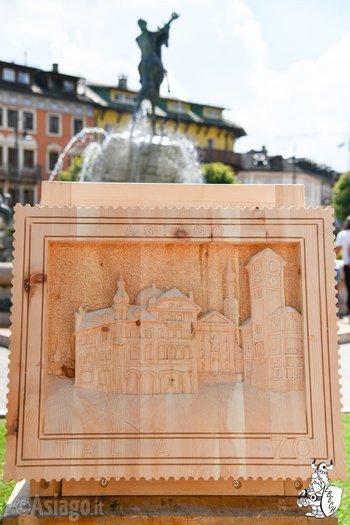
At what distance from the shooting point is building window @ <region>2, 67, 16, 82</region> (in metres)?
42.5

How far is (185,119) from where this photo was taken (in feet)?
167

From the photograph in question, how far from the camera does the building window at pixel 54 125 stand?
4522cm

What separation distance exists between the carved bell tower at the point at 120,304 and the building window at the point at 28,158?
144ft

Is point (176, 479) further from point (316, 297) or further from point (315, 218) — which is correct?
point (315, 218)

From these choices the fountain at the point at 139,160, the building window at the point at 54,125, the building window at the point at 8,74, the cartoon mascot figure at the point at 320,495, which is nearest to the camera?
the cartoon mascot figure at the point at 320,495

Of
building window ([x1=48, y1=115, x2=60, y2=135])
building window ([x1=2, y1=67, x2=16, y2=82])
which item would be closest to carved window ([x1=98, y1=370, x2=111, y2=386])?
building window ([x1=2, y1=67, x2=16, y2=82])

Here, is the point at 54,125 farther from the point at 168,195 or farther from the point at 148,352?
the point at 148,352

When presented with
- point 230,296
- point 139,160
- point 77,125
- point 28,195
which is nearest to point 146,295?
point 230,296

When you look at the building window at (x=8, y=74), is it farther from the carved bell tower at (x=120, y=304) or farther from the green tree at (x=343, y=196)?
the carved bell tower at (x=120, y=304)

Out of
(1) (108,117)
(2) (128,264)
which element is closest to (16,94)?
(1) (108,117)

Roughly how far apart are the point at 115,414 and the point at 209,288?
1.91ft

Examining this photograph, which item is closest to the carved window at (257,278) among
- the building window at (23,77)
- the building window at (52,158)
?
the building window at (23,77)

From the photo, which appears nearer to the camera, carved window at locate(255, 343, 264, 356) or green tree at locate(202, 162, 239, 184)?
carved window at locate(255, 343, 264, 356)

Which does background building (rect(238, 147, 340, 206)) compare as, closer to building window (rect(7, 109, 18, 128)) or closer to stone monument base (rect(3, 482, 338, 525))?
building window (rect(7, 109, 18, 128))
